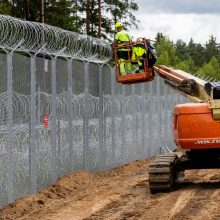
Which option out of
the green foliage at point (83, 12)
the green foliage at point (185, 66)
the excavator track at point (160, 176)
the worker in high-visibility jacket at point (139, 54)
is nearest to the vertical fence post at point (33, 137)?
the excavator track at point (160, 176)

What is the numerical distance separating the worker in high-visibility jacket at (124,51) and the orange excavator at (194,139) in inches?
90.5

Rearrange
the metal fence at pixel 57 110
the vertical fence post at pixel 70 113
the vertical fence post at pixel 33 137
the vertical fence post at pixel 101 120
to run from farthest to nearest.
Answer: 1. the vertical fence post at pixel 101 120
2. the vertical fence post at pixel 70 113
3. the vertical fence post at pixel 33 137
4. the metal fence at pixel 57 110

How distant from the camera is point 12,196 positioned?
11500 mm

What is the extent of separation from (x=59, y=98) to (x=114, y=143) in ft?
13.4

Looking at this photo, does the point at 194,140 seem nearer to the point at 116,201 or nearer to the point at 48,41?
the point at 116,201

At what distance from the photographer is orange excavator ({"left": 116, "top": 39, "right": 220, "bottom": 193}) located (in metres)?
12.9

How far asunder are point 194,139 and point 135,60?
11.0ft

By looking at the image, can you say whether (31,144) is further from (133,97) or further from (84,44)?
(133,97)

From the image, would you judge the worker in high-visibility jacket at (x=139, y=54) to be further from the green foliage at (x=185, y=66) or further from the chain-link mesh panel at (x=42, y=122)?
the green foliage at (x=185, y=66)

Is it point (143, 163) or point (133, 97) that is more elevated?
point (133, 97)

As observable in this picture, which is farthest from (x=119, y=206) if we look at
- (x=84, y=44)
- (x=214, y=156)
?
(x=84, y=44)

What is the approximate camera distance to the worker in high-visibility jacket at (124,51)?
52.1ft

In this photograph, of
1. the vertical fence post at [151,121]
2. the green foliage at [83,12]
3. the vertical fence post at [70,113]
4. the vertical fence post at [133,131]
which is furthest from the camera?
the green foliage at [83,12]

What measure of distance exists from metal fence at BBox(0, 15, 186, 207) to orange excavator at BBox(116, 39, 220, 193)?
198 cm
